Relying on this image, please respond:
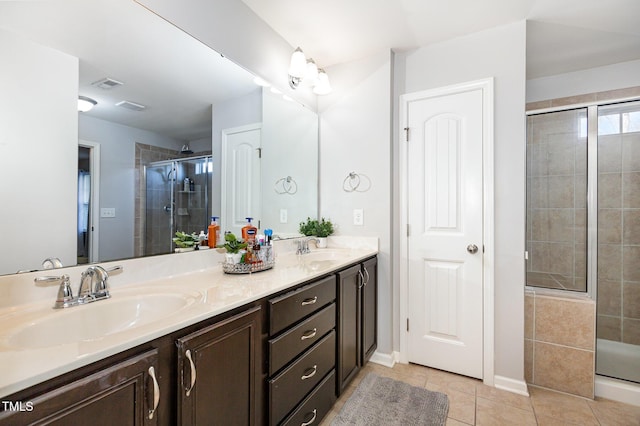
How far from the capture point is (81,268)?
3.62 ft

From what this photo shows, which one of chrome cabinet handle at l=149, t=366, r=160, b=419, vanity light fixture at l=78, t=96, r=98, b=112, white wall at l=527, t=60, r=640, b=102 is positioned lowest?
chrome cabinet handle at l=149, t=366, r=160, b=419

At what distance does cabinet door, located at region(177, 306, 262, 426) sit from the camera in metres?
0.85

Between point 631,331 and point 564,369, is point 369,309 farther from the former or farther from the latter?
point 631,331

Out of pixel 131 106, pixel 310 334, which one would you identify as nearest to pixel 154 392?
pixel 310 334

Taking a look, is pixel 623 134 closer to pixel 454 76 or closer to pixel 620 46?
pixel 620 46

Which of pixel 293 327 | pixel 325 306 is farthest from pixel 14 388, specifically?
pixel 325 306

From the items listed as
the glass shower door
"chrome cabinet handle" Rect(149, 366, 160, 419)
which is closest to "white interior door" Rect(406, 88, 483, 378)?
the glass shower door

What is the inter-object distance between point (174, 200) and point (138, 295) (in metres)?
0.52

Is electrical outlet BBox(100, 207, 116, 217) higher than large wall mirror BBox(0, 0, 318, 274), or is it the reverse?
large wall mirror BBox(0, 0, 318, 274)

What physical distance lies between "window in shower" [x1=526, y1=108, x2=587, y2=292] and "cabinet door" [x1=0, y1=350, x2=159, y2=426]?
2.67 m

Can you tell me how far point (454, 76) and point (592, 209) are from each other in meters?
1.47

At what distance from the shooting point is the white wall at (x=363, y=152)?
2303mm

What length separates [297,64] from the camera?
6.83 ft

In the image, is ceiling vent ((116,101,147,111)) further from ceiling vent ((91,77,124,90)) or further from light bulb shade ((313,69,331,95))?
light bulb shade ((313,69,331,95))
